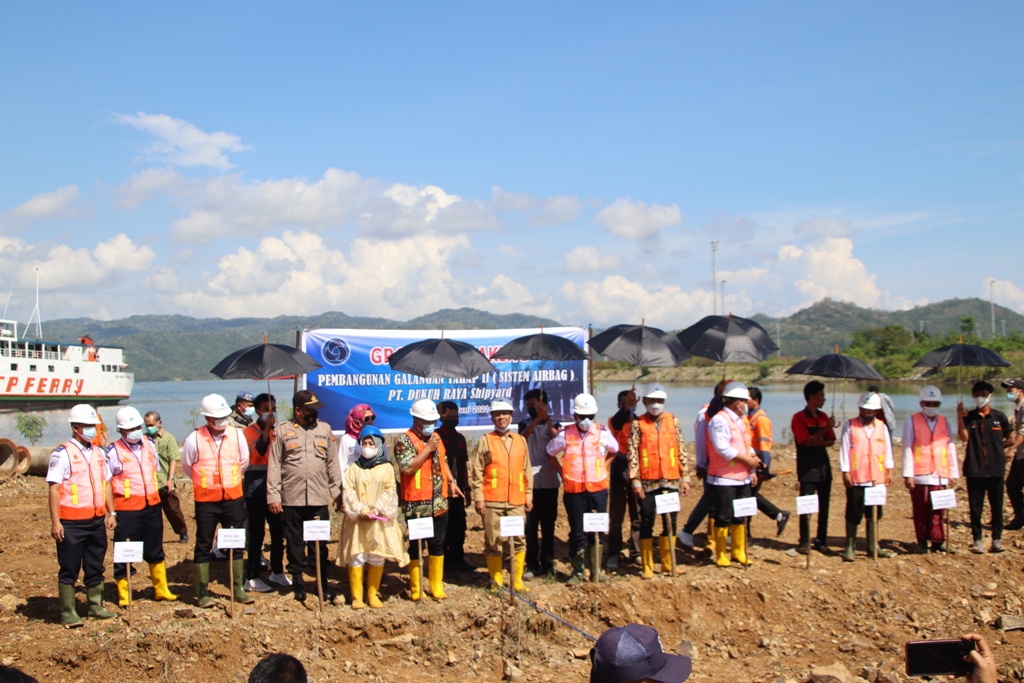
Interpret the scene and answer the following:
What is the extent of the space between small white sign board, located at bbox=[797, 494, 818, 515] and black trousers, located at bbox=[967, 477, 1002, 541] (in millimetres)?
1881

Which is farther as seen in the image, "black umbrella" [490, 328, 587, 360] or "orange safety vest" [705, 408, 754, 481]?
"black umbrella" [490, 328, 587, 360]

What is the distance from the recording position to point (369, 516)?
6438mm

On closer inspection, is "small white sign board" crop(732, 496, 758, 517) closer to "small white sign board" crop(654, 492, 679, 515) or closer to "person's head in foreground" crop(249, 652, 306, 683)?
"small white sign board" crop(654, 492, 679, 515)

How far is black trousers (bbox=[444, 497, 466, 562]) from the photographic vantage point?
7.60 metres

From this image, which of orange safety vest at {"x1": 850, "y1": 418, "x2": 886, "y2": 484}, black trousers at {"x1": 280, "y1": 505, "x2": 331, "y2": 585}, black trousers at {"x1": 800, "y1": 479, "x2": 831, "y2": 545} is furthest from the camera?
black trousers at {"x1": 800, "y1": 479, "x2": 831, "y2": 545}

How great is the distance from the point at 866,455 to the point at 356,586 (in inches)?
206

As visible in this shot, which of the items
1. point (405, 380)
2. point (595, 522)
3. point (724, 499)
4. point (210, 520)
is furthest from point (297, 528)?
point (724, 499)

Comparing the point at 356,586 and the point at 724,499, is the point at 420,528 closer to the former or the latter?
the point at 356,586

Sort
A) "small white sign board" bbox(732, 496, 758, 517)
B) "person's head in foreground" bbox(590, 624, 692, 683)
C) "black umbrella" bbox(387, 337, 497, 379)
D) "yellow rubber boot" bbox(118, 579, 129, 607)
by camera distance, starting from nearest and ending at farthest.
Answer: "person's head in foreground" bbox(590, 624, 692, 683)
"yellow rubber boot" bbox(118, 579, 129, 607)
"small white sign board" bbox(732, 496, 758, 517)
"black umbrella" bbox(387, 337, 497, 379)

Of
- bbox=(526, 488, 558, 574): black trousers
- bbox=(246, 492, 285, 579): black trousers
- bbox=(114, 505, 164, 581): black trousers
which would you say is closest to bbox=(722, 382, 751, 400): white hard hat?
bbox=(526, 488, 558, 574): black trousers

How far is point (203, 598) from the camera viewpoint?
6523 millimetres

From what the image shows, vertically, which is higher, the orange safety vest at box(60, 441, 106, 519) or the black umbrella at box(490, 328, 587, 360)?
the black umbrella at box(490, 328, 587, 360)

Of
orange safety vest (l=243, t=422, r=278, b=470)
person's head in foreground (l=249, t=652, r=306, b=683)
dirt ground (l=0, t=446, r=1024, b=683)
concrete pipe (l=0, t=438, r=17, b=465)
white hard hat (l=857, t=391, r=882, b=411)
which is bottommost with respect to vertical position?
dirt ground (l=0, t=446, r=1024, b=683)

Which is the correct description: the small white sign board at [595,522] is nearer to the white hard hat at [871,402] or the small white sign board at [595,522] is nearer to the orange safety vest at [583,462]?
the orange safety vest at [583,462]
